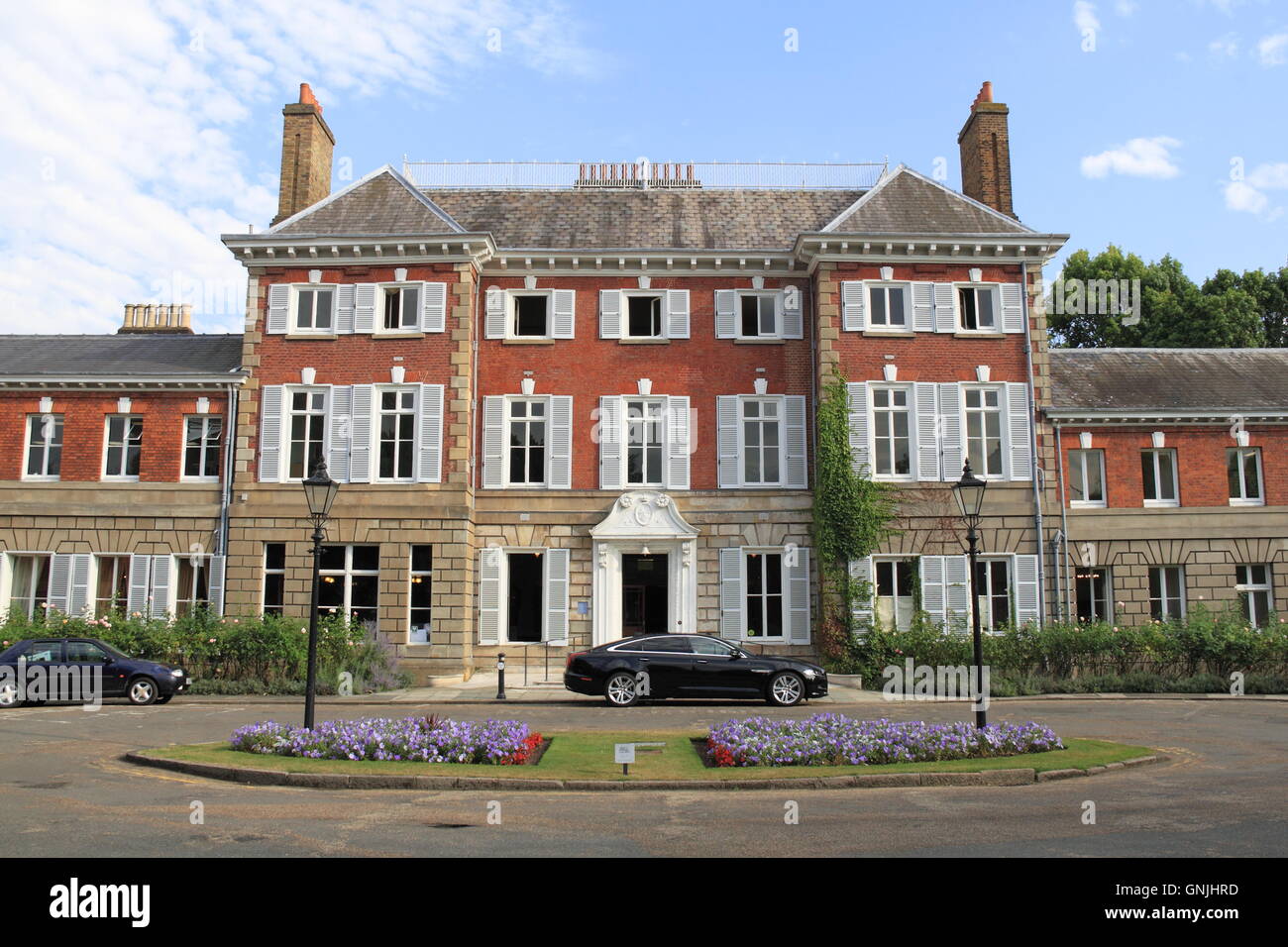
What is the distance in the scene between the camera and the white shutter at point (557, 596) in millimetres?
26812

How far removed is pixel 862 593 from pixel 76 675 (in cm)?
1717

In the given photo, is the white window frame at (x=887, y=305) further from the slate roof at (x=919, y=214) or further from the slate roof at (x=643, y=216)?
the slate roof at (x=643, y=216)

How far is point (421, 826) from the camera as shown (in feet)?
31.2

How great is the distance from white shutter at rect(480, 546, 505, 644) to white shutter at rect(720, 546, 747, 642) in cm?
566

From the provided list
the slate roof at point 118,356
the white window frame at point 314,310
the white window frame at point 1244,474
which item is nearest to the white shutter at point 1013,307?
the white window frame at point 1244,474

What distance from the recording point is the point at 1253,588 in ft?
89.2

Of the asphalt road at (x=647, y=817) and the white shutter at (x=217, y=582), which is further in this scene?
the white shutter at (x=217, y=582)

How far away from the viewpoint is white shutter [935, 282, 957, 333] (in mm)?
Result: 27516

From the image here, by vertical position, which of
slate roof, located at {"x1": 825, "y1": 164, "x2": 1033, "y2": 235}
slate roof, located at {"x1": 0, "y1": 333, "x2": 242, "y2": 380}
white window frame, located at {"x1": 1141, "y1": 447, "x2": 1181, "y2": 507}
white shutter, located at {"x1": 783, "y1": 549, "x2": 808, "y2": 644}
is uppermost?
slate roof, located at {"x1": 825, "y1": 164, "x2": 1033, "y2": 235}

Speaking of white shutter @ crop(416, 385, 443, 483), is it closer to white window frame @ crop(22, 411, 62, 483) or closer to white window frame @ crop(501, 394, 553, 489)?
white window frame @ crop(501, 394, 553, 489)

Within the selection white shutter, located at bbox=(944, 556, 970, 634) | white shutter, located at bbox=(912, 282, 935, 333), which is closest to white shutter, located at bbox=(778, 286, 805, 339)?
white shutter, located at bbox=(912, 282, 935, 333)

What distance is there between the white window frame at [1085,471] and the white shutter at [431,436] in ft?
52.9
